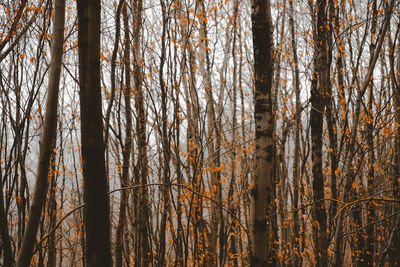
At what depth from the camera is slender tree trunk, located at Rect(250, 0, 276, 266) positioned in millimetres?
1700

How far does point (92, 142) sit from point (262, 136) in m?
1.09

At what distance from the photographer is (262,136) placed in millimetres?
1765

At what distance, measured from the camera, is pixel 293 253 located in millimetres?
4898

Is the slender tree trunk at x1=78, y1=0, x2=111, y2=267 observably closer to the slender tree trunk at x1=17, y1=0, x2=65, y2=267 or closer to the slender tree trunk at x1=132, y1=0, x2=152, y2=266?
the slender tree trunk at x1=17, y1=0, x2=65, y2=267

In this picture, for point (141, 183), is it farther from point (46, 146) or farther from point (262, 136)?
point (46, 146)

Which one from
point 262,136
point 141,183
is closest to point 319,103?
point 262,136

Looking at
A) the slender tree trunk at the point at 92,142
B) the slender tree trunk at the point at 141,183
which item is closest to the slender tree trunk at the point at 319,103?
the slender tree trunk at the point at 141,183

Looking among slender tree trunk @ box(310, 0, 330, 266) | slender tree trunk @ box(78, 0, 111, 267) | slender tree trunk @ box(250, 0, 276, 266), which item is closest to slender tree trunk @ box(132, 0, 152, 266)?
slender tree trunk @ box(250, 0, 276, 266)

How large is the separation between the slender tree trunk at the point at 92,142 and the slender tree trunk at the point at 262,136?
965 mm

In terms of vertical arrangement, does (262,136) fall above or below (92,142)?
above

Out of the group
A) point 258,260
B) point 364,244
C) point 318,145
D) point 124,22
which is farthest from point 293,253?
point 124,22

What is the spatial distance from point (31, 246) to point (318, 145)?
8.79 feet

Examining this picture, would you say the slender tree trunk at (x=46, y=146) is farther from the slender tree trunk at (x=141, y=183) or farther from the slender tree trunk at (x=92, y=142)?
the slender tree trunk at (x=141, y=183)

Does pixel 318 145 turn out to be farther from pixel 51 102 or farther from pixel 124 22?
pixel 124 22
